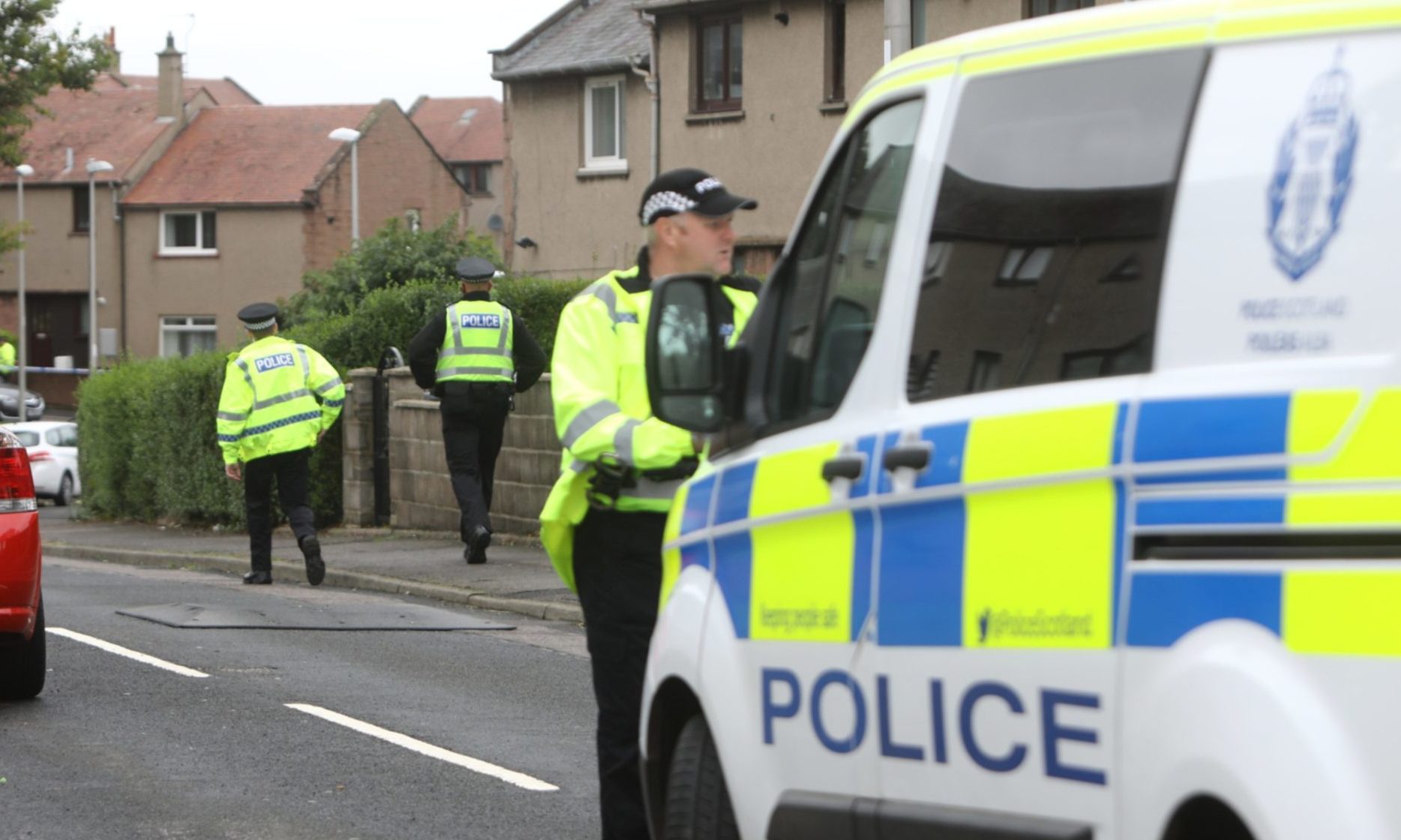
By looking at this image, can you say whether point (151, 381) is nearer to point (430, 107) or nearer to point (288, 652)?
point (288, 652)

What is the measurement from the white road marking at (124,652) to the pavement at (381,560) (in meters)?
1.95

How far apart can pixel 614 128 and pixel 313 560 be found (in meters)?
21.3

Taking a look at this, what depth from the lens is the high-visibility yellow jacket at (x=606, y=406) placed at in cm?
539

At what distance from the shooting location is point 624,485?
5449 mm

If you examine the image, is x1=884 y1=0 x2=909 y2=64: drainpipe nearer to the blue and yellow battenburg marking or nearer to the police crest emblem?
the blue and yellow battenburg marking

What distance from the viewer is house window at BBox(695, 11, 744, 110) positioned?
31.4m

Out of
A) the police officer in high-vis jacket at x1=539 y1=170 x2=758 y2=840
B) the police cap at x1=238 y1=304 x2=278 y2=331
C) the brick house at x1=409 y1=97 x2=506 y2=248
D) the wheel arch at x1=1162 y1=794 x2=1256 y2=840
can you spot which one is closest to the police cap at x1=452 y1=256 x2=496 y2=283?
the police cap at x1=238 y1=304 x2=278 y2=331

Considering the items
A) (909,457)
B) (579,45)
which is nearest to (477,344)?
(909,457)

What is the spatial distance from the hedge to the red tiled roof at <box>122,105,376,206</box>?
117ft

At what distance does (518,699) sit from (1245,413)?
22.3 feet

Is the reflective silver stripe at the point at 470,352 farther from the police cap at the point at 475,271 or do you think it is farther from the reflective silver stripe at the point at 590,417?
the reflective silver stripe at the point at 590,417

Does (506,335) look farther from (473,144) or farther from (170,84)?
(473,144)

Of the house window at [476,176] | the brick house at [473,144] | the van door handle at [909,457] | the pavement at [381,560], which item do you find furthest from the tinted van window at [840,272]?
the house window at [476,176]

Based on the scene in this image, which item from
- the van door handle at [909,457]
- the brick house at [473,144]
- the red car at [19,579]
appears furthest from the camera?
the brick house at [473,144]
